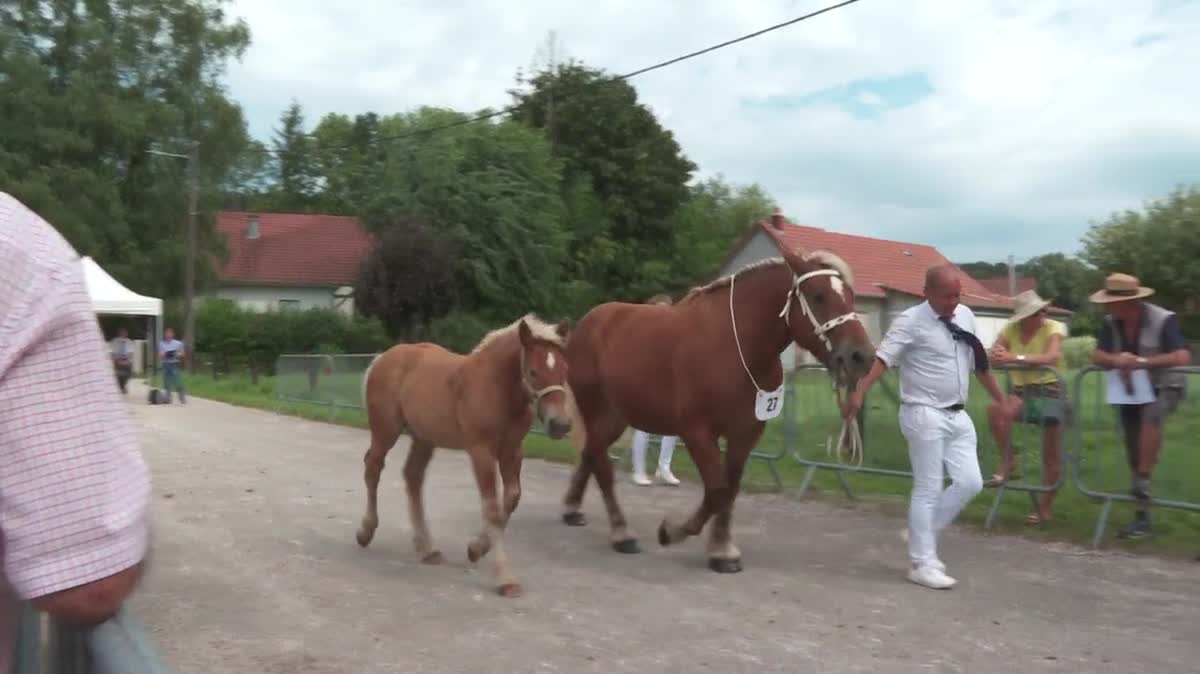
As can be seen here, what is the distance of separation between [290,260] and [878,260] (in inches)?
1151

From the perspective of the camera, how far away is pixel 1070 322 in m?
53.6

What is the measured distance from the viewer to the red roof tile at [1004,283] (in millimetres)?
87200

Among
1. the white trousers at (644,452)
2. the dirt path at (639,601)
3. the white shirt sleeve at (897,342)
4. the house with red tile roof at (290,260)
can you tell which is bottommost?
the dirt path at (639,601)

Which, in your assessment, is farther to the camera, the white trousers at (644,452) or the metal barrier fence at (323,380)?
the metal barrier fence at (323,380)

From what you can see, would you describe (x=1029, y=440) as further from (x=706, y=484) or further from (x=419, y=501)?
(x=419, y=501)

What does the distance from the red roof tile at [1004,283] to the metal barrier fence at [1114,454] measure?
83079mm

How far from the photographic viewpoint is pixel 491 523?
604cm

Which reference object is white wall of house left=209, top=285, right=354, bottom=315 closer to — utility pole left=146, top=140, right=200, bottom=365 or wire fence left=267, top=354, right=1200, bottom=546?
utility pole left=146, top=140, right=200, bottom=365

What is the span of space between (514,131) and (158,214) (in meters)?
13.7

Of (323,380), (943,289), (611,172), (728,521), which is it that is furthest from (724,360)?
(611,172)

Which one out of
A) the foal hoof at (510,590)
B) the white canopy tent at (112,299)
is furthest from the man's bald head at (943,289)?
the white canopy tent at (112,299)

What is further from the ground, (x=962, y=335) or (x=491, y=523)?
(x=962, y=335)

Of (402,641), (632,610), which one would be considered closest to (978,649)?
(632,610)

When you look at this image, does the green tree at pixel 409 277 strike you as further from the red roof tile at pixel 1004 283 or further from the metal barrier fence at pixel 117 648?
the red roof tile at pixel 1004 283
